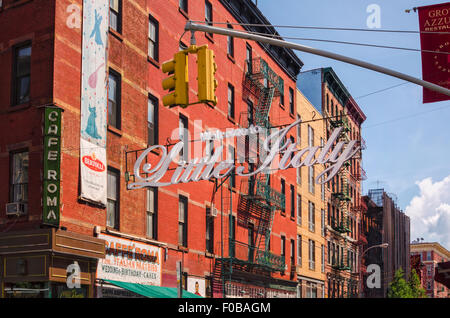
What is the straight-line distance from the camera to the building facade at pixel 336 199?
6209cm

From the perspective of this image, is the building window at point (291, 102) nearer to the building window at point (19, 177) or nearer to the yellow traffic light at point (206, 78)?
the building window at point (19, 177)

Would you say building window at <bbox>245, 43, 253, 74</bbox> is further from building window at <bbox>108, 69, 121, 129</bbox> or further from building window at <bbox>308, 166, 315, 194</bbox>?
building window at <bbox>108, 69, 121, 129</bbox>

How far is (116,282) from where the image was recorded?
25.7 metres

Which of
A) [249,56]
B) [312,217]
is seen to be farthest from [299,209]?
[249,56]

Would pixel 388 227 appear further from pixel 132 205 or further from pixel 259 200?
pixel 132 205

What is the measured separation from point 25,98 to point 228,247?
1632cm

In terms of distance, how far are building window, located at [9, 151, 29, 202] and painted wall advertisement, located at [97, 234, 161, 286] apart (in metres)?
3.38

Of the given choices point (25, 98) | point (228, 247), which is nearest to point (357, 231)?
point (228, 247)

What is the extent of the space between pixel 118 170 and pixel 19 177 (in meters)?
4.52

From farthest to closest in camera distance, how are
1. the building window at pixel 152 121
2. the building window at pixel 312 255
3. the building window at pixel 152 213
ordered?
the building window at pixel 312 255 → the building window at pixel 152 121 → the building window at pixel 152 213

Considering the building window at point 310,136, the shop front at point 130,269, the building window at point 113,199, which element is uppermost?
the building window at point 310,136

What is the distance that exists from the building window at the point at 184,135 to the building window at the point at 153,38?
3831 mm

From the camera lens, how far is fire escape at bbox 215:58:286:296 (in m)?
39.6

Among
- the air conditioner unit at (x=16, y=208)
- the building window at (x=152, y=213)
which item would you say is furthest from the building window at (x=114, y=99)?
the air conditioner unit at (x=16, y=208)
